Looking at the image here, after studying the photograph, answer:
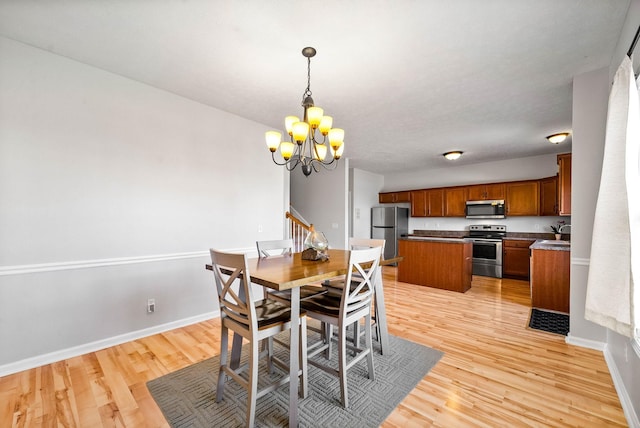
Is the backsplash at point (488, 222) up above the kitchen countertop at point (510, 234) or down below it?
above

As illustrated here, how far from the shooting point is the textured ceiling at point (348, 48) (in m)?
1.75

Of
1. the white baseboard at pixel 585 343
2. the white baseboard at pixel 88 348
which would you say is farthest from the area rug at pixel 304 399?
the white baseboard at pixel 585 343

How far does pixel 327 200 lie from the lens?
245 inches

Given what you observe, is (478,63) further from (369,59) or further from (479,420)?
(479,420)

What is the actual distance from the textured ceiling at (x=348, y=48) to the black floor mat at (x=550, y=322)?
8.27 feet

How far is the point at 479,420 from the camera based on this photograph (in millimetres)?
1597

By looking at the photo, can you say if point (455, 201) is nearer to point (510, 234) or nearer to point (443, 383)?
point (510, 234)

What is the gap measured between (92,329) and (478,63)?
164 inches

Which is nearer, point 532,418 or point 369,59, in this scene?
point 532,418

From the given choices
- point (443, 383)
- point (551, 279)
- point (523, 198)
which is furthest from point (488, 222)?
point (443, 383)

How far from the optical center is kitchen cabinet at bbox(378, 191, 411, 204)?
23.1ft

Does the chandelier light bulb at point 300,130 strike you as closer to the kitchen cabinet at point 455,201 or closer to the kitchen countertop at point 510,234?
the kitchen cabinet at point 455,201

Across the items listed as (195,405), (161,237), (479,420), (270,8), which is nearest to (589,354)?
(479,420)

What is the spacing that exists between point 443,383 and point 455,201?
5093 mm
